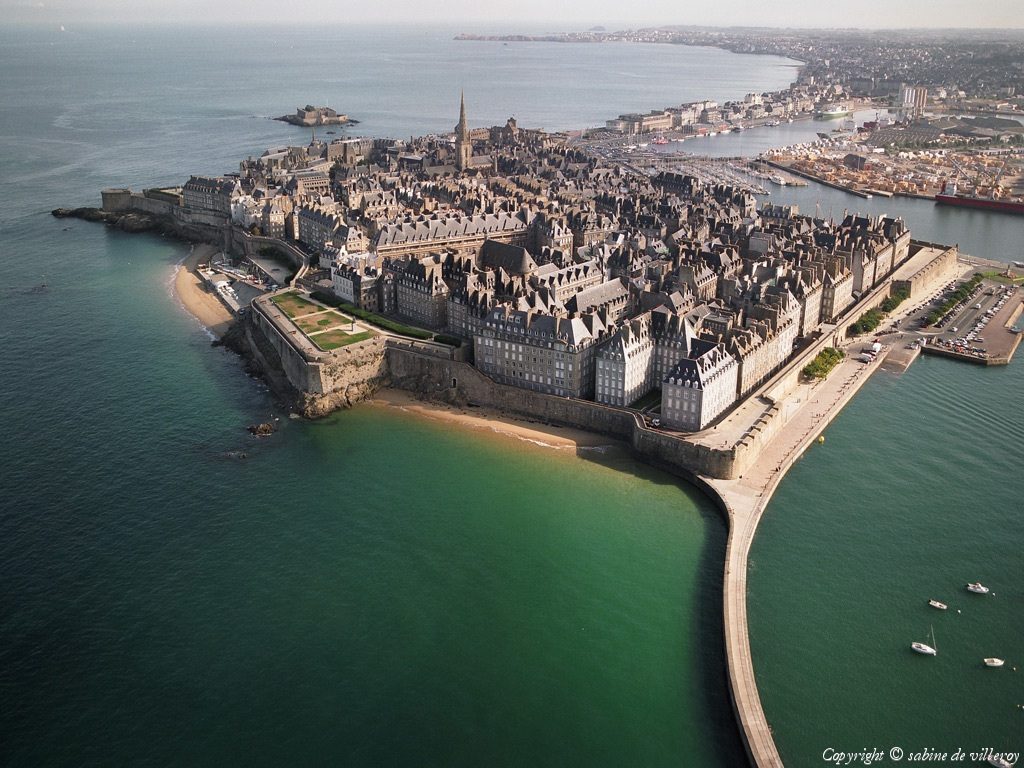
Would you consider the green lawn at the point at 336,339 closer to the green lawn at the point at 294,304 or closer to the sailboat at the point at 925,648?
the green lawn at the point at 294,304

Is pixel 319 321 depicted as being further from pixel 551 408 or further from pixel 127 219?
pixel 127 219

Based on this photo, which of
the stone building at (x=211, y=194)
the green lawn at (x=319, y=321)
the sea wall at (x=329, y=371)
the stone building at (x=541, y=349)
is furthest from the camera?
the stone building at (x=211, y=194)

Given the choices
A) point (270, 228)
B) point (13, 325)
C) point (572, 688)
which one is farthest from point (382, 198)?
point (572, 688)

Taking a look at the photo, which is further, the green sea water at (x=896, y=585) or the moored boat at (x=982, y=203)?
the moored boat at (x=982, y=203)

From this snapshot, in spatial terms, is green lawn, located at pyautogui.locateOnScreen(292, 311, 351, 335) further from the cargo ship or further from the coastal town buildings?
the cargo ship

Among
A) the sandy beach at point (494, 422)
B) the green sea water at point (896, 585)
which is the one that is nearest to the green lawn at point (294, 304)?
the sandy beach at point (494, 422)

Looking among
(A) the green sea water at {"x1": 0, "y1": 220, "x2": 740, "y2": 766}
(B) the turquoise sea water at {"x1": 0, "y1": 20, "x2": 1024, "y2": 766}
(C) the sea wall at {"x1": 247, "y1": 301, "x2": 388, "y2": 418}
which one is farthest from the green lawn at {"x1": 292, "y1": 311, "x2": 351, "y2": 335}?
(A) the green sea water at {"x1": 0, "y1": 220, "x2": 740, "y2": 766}
